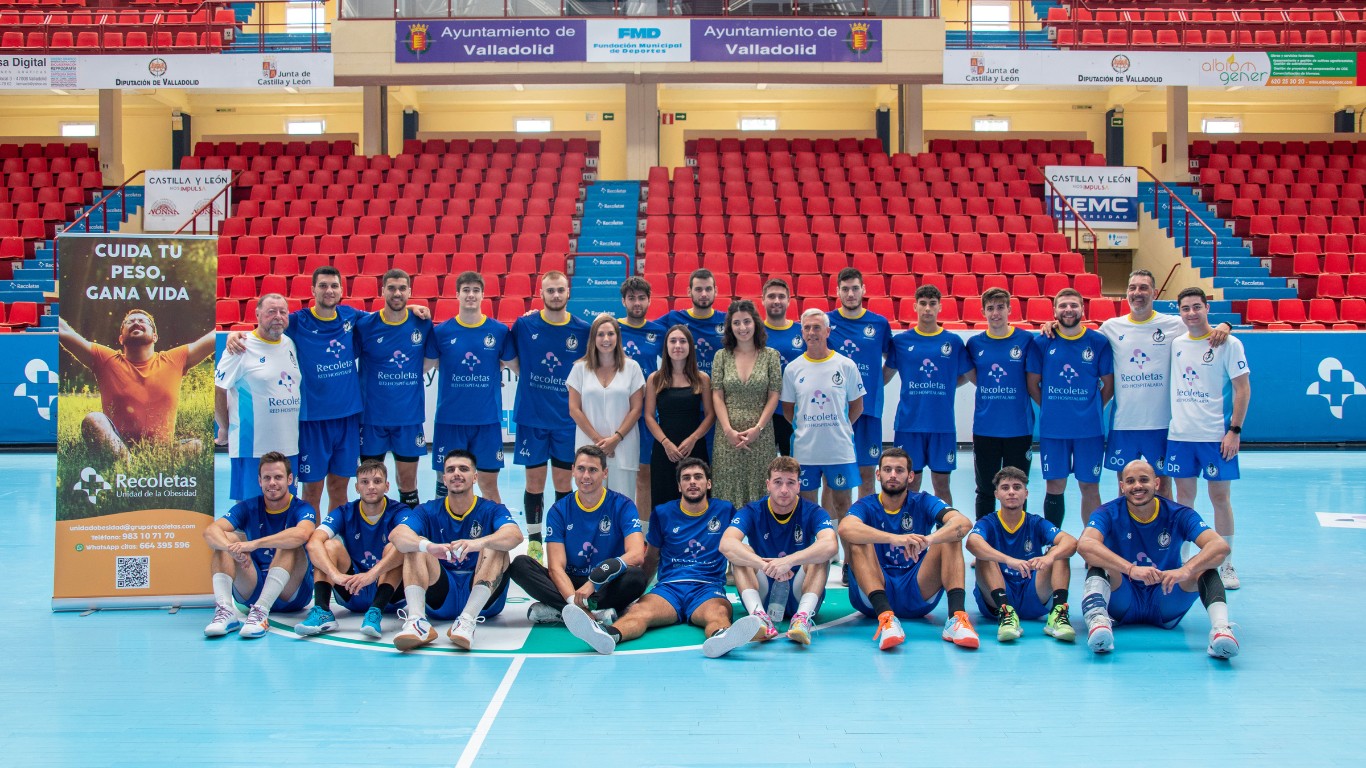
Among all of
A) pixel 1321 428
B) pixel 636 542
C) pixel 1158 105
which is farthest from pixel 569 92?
pixel 636 542

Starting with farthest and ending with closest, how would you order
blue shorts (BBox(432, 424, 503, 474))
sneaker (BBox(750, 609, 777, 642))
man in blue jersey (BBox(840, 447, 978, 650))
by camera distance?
blue shorts (BBox(432, 424, 503, 474)) → man in blue jersey (BBox(840, 447, 978, 650)) → sneaker (BBox(750, 609, 777, 642))

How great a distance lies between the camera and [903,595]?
5281 millimetres

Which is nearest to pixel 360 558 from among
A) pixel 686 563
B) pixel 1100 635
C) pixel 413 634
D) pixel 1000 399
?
pixel 413 634

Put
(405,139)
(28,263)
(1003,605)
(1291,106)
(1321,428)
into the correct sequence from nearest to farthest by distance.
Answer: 1. (1003,605)
2. (1321,428)
3. (28,263)
4. (405,139)
5. (1291,106)

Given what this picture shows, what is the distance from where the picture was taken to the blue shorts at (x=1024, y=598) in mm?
5172

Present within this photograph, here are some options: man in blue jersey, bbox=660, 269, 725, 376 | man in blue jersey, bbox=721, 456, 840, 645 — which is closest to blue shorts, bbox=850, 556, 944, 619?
man in blue jersey, bbox=721, 456, 840, 645

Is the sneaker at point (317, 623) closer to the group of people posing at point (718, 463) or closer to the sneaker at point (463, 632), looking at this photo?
the group of people posing at point (718, 463)

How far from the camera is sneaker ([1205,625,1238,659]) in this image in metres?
4.57

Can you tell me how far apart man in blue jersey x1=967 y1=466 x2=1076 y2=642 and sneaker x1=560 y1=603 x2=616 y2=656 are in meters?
2.00

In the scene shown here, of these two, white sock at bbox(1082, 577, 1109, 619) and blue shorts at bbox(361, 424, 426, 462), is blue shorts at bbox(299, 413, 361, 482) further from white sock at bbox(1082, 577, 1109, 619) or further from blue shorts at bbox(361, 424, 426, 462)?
white sock at bbox(1082, 577, 1109, 619)

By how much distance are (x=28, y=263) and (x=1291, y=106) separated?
25138 mm

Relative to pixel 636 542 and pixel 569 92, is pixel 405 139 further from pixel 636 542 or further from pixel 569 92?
pixel 636 542

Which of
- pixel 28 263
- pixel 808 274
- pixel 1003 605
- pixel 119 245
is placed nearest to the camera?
A: pixel 1003 605

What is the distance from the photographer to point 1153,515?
5.08m
